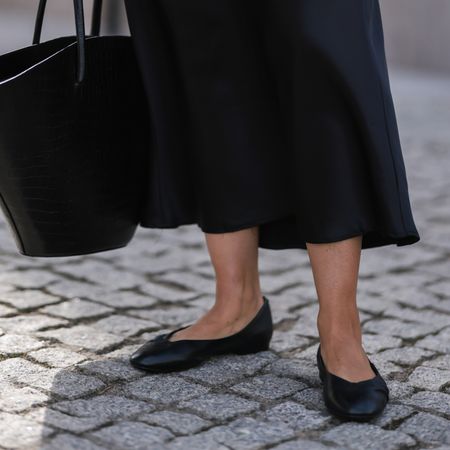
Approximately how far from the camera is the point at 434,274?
3.57 meters

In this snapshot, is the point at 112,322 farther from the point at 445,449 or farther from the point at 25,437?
the point at 445,449

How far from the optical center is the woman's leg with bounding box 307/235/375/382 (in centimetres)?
217

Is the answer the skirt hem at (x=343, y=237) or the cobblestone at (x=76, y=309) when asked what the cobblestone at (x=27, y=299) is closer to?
the cobblestone at (x=76, y=309)

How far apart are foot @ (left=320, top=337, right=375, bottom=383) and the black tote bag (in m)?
0.56

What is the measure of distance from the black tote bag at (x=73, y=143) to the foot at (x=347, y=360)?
0.56 m

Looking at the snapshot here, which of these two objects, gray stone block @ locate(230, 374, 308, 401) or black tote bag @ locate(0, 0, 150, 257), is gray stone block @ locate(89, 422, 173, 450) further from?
black tote bag @ locate(0, 0, 150, 257)

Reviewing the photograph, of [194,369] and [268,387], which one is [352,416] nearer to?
[268,387]

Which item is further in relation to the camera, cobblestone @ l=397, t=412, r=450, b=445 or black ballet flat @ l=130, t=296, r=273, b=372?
black ballet flat @ l=130, t=296, r=273, b=372

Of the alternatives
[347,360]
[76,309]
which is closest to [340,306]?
[347,360]

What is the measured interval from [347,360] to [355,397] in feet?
0.31

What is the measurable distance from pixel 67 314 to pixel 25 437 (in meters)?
0.97

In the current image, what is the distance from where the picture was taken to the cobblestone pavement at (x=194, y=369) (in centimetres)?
205

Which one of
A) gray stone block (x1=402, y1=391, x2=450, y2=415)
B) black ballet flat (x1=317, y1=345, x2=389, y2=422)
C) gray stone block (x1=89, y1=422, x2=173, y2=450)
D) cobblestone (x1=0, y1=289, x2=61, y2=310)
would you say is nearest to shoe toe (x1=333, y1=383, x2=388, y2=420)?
black ballet flat (x1=317, y1=345, x2=389, y2=422)

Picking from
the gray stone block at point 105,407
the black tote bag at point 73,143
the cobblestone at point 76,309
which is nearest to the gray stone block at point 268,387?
the gray stone block at point 105,407
